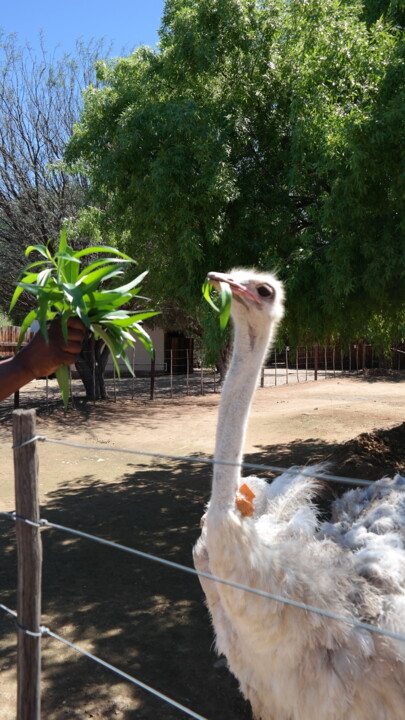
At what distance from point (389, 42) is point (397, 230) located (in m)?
1.74

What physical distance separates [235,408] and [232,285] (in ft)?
1.81

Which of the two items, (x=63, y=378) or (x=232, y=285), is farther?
(x=232, y=285)

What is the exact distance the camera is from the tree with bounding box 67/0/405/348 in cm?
578

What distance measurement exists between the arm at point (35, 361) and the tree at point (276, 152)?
13.1ft

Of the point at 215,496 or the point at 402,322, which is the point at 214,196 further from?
the point at 215,496

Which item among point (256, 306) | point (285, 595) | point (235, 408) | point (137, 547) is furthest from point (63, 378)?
point (137, 547)

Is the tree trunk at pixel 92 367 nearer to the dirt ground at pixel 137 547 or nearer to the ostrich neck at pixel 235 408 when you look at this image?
the dirt ground at pixel 137 547

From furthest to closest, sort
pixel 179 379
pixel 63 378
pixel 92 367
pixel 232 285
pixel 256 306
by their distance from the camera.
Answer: pixel 179 379, pixel 92 367, pixel 256 306, pixel 232 285, pixel 63 378

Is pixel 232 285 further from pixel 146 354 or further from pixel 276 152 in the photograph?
pixel 146 354

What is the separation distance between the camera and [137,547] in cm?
632

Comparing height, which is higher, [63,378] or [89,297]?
[89,297]

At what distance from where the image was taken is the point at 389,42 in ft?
19.5

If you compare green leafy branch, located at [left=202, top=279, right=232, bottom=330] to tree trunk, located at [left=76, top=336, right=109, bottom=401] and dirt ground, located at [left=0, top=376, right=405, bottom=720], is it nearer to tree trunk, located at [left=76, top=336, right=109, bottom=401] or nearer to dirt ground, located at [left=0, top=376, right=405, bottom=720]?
dirt ground, located at [left=0, top=376, right=405, bottom=720]

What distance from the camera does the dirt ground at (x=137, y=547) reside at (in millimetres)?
3867
